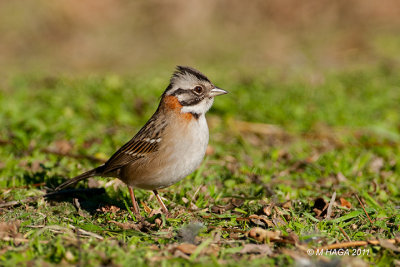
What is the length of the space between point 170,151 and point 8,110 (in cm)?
410

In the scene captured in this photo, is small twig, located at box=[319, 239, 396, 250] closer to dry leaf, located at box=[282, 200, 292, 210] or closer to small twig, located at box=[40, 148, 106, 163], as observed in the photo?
dry leaf, located at box=[282, 200, 292, 210]

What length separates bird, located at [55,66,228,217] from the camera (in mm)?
5410

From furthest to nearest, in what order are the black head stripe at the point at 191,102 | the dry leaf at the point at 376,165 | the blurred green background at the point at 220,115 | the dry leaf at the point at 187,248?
the dry leaf at the point at 376,165 < the black head stripe at the point at 191,102 < the blurred green background at the point at 220,115 < the dry leaf at the point at 187,248

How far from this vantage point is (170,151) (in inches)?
215

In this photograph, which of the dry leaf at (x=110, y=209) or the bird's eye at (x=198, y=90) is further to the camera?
the bird's eye at (x=198, y=90)

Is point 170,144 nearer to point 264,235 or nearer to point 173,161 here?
point 173,161

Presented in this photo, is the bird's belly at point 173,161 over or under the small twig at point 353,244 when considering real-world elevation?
over

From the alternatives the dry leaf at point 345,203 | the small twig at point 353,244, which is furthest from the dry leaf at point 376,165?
the small twig at point 353,244

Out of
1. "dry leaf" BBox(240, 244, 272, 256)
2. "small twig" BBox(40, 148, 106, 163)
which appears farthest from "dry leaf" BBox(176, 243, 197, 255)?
"small twig" BBox(40, 148, 106, 163)

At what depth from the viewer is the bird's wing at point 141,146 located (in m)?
5.65

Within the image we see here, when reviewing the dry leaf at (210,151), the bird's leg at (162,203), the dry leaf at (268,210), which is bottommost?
the bird's leg at (162,203)

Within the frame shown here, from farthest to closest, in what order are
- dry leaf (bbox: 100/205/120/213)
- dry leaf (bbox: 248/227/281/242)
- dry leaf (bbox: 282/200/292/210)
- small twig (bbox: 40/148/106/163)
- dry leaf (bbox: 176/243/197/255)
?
1. small twig (bbox: 40/148/106/163)
2. dry leaf (bbox: 282/200/292/210)
3. dry leaf (bbox: 100/205/120/213)
4. dry leaf (bbox: 248/227/281/242)
5. dry leaf (bbox: 176/243/197/255)

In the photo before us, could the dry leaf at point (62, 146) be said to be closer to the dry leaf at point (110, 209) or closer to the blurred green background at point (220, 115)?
the blurred green background at point (220, 115)

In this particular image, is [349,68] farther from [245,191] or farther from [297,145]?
[245,191]
